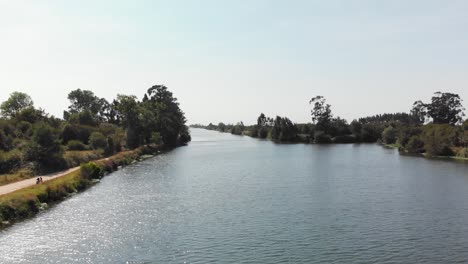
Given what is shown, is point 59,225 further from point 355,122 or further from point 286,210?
point 355,122

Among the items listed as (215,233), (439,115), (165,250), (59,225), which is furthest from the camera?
(439,115)

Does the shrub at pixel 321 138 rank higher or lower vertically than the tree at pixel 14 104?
→ lower

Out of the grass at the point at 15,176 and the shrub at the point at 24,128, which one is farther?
the shrub at the point at 24,128

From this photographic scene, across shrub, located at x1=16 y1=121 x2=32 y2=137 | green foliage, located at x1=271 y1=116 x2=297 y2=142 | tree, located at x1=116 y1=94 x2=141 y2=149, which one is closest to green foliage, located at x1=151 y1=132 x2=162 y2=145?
tree, located at x1=116 y1=94 x2=141 y2=149

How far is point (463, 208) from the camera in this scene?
42.1 metres

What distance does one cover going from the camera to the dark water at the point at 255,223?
28.8 meters

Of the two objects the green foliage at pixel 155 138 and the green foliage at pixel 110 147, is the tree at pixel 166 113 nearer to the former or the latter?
the green foliage at pixel 155 138

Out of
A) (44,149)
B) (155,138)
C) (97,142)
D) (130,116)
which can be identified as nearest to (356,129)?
(155,138)

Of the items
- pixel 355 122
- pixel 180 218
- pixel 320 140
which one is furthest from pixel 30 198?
pixel 355 122

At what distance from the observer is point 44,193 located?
150 ft

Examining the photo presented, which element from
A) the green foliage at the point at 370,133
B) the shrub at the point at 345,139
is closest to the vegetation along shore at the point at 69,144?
the shrub at the point at 345,139

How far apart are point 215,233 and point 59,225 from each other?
13846 mm

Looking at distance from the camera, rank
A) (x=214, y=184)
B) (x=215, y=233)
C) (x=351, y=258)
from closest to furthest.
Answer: (x=351, y=258), (x=215, y=233), (x=214, y=184)

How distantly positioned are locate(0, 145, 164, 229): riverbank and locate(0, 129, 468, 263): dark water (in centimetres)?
160
